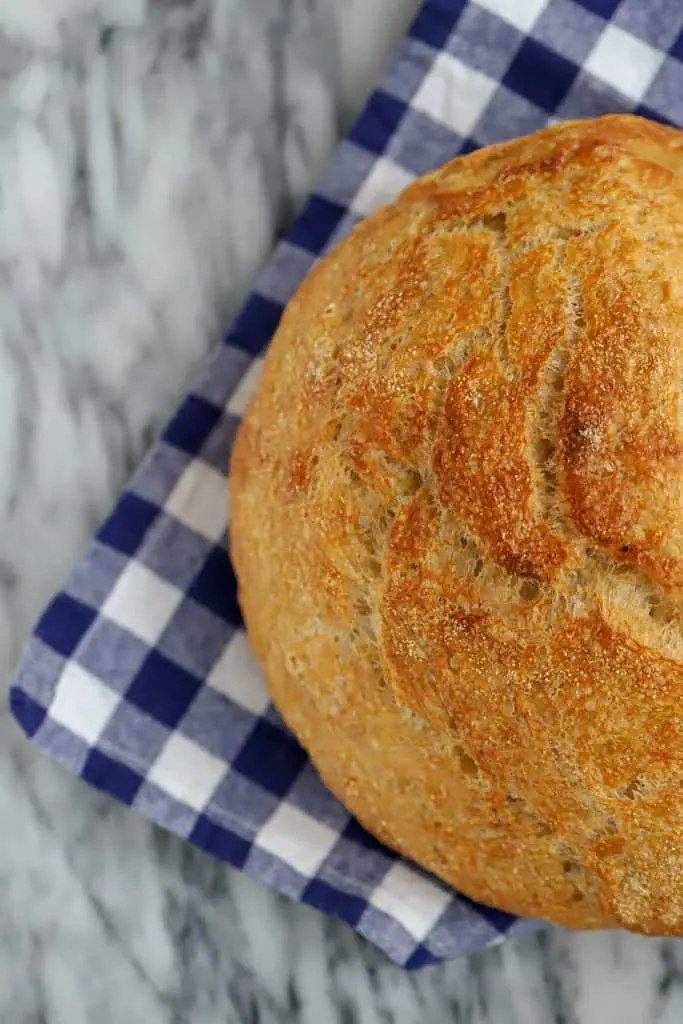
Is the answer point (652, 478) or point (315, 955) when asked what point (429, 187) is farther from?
point (315, 955)

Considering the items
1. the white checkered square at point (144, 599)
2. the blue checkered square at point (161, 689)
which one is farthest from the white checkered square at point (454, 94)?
the blue checkered square at point (161, 689)

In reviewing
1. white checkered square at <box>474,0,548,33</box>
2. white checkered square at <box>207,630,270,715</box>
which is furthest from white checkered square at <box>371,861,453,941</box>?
white checkered square at <box>474,0,548,33</box>

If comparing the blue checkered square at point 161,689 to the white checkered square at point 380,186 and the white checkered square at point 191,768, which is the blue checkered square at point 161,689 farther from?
the white checkered square at point 380,186

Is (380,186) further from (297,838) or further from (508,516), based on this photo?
(297,838)

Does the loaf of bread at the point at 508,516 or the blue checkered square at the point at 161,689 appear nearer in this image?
the loaf of bread at the point at 508,516

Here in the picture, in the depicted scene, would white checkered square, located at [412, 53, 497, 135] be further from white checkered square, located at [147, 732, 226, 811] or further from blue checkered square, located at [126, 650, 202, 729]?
white checkered square, located at [147, 732, 226, 811]
